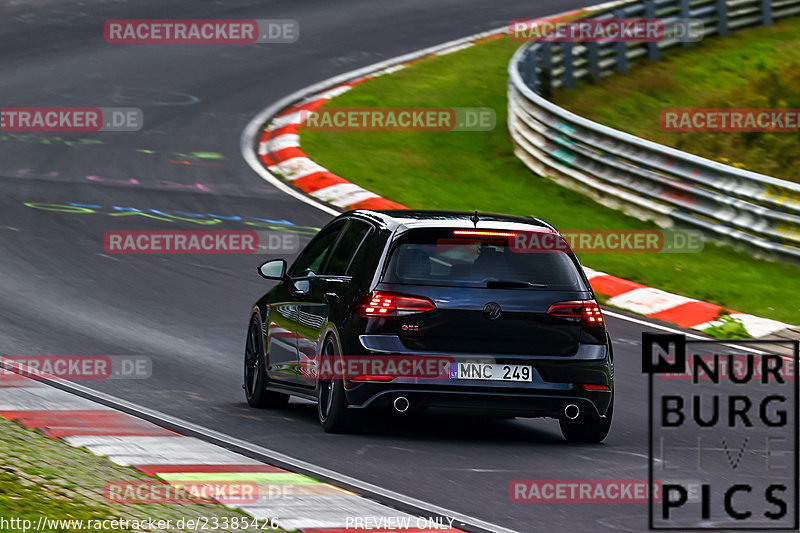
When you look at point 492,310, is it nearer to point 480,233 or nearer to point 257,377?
point 480,233

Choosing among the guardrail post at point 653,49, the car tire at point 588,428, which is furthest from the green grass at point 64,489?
the guardrail post at point 653,49

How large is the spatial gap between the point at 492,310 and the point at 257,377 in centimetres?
238

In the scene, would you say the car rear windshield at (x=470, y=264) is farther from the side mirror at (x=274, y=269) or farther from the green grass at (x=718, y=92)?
the green grass at (x=718, y=92)

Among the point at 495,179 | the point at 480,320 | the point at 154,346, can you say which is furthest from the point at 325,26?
the point at 480,320

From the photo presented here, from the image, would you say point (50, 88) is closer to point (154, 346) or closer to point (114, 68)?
point (114, 68)

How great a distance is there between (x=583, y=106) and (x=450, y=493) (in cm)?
1742

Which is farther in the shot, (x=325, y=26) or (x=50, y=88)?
(x=325, y=26)

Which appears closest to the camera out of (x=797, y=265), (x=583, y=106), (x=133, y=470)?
(x=133, y=470)

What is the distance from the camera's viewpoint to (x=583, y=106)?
963 inches

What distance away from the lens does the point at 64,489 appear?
667 cm

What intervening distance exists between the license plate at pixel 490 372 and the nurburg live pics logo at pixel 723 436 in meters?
0.80

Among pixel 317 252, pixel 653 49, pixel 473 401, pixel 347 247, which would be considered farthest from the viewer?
pixel 653 49

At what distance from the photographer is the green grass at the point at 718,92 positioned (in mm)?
20734

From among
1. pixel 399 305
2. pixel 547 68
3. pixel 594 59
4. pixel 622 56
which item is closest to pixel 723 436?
pixel 399 305
